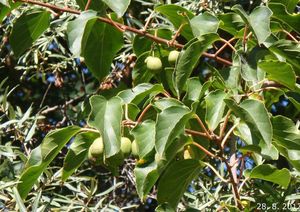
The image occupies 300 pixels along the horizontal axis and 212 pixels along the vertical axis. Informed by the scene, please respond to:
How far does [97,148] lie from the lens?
126 centimetres

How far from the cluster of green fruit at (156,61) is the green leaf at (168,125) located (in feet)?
0.96

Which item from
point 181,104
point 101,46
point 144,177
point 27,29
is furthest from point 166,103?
point 27,29

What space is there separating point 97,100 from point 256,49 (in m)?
0.34

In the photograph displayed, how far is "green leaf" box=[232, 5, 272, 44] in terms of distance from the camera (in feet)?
4.07

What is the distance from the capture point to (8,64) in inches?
120

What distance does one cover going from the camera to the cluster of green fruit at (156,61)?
1484 millimetres

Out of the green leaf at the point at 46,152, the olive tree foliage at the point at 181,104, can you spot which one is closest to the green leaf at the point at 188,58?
the olive tree foliage at the point at 181,104

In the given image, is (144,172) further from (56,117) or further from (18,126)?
(56,117)

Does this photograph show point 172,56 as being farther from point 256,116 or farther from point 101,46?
point 256,116

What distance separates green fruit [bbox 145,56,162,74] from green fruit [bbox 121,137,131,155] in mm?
237

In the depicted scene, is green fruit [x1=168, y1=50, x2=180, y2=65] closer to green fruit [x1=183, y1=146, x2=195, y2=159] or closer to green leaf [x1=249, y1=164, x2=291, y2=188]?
green fruit [x1=183, y1=146, x2=195, y2=159]

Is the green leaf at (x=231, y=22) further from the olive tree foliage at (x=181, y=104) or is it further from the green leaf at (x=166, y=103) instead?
the green leaf at (x=166, y=103)

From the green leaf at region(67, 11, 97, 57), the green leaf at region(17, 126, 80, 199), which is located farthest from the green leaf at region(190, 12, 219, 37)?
the green leaf at region(17, 126, 80, 199)

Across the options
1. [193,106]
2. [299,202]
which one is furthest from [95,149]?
[299,202]
